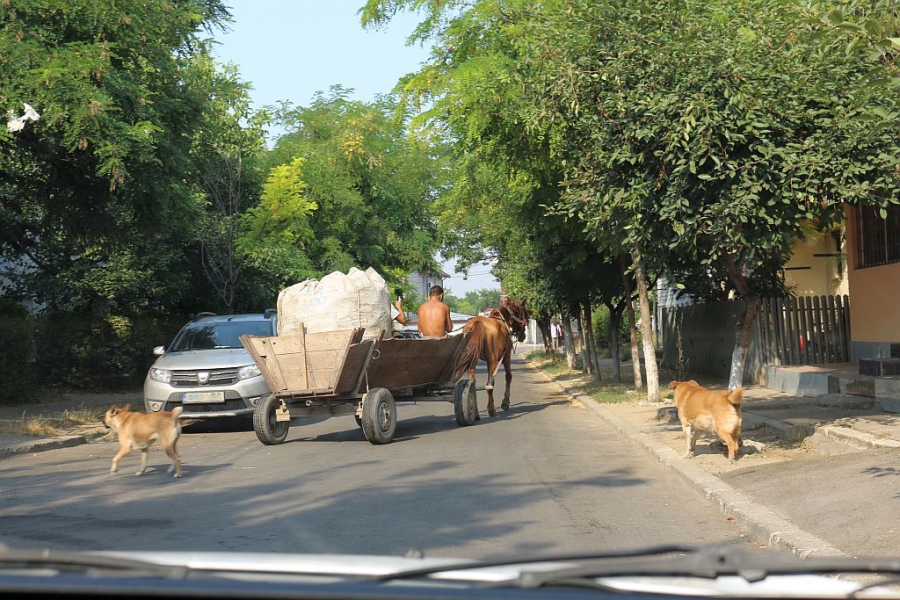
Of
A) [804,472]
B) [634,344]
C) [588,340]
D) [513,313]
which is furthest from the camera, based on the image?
[588,340]

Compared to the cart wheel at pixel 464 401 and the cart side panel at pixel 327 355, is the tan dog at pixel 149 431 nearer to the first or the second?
the cart side panel at pixel 327 355

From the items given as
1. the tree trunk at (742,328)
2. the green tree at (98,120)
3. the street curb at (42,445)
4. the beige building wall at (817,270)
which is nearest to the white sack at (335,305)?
the street curb at (42,445)

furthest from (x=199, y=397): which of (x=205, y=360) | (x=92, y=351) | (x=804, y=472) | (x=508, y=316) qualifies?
(x=804, y=472)

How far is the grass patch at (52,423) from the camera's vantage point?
14742 mm

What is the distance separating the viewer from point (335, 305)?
1346 centimetres

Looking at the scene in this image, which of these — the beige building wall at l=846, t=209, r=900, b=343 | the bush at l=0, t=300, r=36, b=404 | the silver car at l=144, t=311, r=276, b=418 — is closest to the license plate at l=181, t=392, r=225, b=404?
the silver car at l=144, t=311, r=276, b=418

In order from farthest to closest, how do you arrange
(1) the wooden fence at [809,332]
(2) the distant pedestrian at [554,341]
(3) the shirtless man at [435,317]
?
(2) the distant pedestrian at [554,341]
(1) the wooden fence at [809,332]
(3) the shirtless man at [435,317]

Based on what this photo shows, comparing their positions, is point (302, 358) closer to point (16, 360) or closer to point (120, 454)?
point (120, 454)

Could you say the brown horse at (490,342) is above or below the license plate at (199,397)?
above

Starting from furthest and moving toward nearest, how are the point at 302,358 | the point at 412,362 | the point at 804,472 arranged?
the point at 412,362 → the point at 302,358 → the point at 804,472

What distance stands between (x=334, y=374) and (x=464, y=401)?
3861 mm

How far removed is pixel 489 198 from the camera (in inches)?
1011

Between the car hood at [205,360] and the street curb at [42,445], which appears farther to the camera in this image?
the car hood at [205,360]

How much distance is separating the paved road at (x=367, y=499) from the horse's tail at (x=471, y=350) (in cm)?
195
